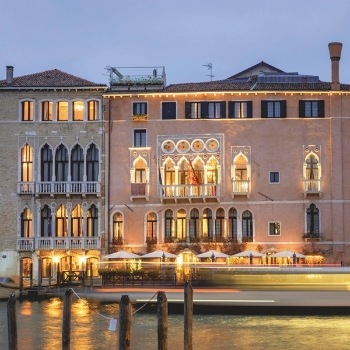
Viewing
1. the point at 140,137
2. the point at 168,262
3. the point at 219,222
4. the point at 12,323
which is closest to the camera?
the point at 12,323

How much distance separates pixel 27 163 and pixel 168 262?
28.6 feet

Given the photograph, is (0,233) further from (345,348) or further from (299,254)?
(345,348)

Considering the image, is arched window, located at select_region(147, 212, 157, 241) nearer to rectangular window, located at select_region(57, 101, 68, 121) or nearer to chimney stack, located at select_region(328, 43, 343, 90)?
rectangular window, located at select_region(57, 101, 68, 121)

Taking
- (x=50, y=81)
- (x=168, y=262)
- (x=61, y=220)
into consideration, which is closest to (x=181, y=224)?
(x=168, y=262)

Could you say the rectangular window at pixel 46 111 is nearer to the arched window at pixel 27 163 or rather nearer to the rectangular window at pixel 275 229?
the arched window at pixel 27 163

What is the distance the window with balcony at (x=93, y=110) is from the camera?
138 feet

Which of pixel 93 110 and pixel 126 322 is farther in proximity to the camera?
pixel 93 110

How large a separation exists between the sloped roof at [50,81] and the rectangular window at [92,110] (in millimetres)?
868

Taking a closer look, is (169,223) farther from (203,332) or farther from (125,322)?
(125,322)

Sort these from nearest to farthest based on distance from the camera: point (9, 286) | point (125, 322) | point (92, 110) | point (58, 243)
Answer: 1. point (125, 322)
2. point (9, 286)
3. point (58, 243)
4. point (92, 110)

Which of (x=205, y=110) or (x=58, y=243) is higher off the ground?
(x=205, y=110)

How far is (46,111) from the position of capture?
42.2 meters

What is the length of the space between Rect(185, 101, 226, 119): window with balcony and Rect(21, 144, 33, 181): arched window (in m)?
7.70

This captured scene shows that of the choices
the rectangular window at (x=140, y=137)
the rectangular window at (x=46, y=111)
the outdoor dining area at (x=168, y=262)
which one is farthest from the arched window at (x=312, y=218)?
the rectangular window at (x=46, y=111)
